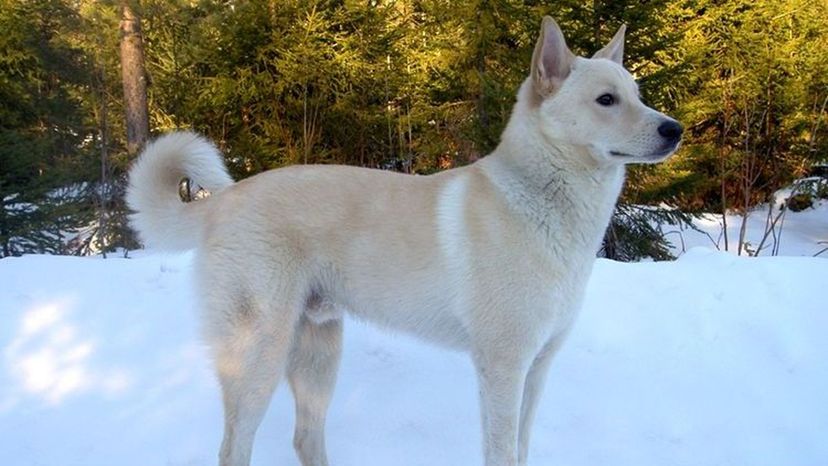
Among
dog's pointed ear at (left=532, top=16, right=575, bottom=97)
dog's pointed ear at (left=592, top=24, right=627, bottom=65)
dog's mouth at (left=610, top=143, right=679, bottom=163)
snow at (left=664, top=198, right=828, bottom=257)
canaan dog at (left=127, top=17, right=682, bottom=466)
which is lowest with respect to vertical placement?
snow at (left=664, top=198, right=828, bottom=257)

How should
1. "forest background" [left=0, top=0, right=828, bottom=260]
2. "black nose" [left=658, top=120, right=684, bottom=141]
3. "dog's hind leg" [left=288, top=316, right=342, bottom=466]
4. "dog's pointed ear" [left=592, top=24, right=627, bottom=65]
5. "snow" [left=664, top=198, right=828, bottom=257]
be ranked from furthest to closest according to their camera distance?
"snow" [left=664, top=198, right=828, bottom=257] → "forest background" [left=0, top=0, right=828, bottom=260] → "dog's hind leg" [left=288, top=316, right=342, bottom=466] → "dog's pointed ear" [left=592, top=24, right=627, bottom=65] → "black nose" [left=658, top=120, right=684, bottom=141]

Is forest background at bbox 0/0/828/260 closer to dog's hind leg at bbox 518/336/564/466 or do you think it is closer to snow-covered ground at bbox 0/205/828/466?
snow-covered ground at bbox 0/205/828/466

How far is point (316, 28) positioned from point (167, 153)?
819 centimetres

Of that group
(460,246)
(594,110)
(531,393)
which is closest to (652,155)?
(594,110)

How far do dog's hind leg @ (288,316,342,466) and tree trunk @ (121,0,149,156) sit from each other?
301 inches

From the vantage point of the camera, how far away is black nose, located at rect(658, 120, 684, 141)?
2227 millimetres

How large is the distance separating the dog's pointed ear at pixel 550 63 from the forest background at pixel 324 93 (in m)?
5.37

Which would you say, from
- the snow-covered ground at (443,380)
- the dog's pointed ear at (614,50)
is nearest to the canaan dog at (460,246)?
the dog's pointed ear at (614,50)

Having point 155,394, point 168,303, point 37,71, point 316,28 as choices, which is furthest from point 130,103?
point 155,394

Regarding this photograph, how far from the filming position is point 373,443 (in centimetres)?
298

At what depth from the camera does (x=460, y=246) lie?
7.66ft

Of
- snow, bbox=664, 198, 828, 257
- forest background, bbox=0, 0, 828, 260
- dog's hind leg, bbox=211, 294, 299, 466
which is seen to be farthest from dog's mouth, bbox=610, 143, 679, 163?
snow, bbox=664, 198, 828, 257

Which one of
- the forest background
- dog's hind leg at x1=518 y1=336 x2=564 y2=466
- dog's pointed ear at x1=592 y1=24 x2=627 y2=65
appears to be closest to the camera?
dog's hind leg at x1=518 y1=336 x2=564 y2=466

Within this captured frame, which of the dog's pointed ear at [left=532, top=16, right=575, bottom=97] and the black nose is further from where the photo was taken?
the dog's pointed ear at [left=532, top=16, right=575, bottom=97]
